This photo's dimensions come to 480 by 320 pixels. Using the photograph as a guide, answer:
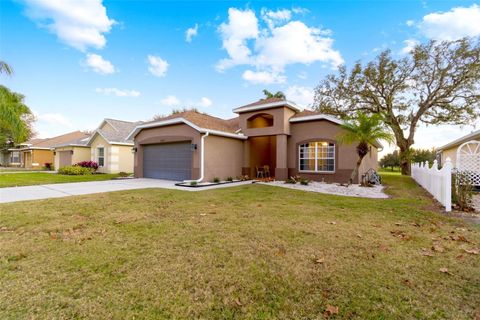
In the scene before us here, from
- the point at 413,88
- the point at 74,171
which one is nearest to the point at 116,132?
the point at 74,171

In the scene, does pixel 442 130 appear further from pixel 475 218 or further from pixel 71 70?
pixel 71 70

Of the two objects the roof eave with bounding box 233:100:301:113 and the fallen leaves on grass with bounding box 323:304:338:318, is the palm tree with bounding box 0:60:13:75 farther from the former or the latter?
the fallen leaves on grass with bounding box 323:304:338:318

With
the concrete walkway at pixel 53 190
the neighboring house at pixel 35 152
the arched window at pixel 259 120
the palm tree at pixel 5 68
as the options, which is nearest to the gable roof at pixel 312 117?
the arched window at pixel 259 120

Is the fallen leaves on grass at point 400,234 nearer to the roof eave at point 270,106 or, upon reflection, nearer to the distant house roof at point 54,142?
the roof eave at point 270,106

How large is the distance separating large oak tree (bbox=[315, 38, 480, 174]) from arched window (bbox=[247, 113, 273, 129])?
7.32m

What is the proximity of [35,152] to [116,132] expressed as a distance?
17.1 metres

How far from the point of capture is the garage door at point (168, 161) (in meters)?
13.9

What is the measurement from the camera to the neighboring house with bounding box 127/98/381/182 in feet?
42.8

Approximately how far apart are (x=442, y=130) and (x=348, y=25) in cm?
1545

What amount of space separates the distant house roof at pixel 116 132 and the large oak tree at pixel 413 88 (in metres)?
19.2

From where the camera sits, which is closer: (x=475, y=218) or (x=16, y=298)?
(x=16, y=298)

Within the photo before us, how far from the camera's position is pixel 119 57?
15492 mm

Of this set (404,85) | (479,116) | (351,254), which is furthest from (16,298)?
(479,116)

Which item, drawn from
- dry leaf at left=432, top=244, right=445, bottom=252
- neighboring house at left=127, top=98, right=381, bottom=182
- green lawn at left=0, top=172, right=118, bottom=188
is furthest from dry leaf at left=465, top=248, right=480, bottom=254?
green lawn at left=0, top=172, right=118, bottom=188
